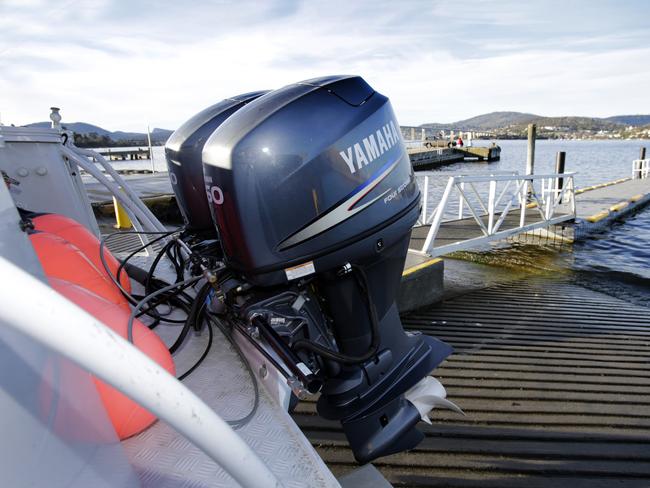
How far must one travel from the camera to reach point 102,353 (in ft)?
1.97

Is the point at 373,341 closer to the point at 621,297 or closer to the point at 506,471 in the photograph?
the point at 506,471

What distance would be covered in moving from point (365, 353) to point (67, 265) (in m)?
1.28

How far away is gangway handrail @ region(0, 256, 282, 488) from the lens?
0.56 meters

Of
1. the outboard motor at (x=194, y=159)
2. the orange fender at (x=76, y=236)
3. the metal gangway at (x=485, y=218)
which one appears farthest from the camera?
the metal gangway at (x=485, y=218)

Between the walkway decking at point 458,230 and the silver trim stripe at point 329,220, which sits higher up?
the silver trim stripe at point 329,220

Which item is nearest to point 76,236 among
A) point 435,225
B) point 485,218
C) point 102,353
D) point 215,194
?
point 215,194

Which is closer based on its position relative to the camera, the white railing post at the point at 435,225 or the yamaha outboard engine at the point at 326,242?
the yamaha outboard engine at the point at 326,242

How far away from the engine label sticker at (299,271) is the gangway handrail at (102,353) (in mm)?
936

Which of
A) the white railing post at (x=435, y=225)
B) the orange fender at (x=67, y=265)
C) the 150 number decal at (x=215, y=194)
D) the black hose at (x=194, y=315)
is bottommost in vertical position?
the white railing post at (x=435, y=225)

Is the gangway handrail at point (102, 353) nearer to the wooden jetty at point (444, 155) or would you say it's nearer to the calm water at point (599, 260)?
the calm water at point (599, 260)

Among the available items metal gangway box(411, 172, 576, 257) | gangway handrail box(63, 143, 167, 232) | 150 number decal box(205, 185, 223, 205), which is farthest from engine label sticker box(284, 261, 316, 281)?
metal gangway box(411, 172, 576, 257)

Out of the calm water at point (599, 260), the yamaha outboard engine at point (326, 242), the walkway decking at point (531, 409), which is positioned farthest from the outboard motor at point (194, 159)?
the calm water at point (599, 260)

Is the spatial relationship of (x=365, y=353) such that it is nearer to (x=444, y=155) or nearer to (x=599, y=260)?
(x=599, y=260)

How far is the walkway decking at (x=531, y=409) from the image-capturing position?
228 cm
